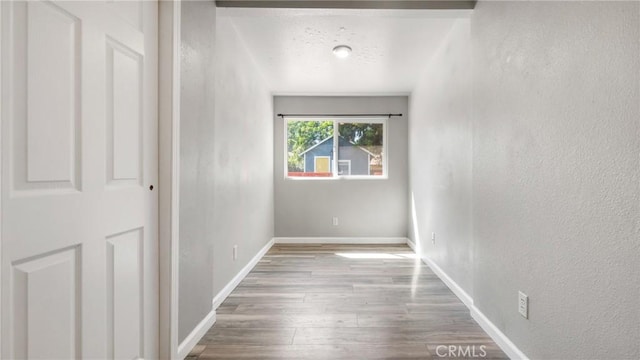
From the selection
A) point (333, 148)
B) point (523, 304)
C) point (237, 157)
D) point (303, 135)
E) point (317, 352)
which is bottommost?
point (317, 352)

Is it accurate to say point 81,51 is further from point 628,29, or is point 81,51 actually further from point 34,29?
point 628,29

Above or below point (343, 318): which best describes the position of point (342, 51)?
above

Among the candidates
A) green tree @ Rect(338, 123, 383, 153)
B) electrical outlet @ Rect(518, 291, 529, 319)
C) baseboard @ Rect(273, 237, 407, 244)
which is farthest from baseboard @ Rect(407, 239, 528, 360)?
green tree @ Rect(338, 123, 383, 153)

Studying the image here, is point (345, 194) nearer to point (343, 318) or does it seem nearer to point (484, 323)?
point (343, 318)

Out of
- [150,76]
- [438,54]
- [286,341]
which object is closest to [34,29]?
[150,76]

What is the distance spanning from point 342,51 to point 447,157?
144 cm

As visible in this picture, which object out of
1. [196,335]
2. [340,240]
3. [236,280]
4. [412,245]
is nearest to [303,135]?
[340,240]

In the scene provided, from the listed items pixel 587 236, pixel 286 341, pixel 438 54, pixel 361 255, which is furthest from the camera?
pixel 361 255

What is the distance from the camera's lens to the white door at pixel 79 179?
0.83 metres

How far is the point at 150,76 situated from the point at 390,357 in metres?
1.92

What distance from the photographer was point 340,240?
15.4 feet

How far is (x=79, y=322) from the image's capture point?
104cm

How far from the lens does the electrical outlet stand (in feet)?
4.98

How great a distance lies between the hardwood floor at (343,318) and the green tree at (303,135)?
191 cm
